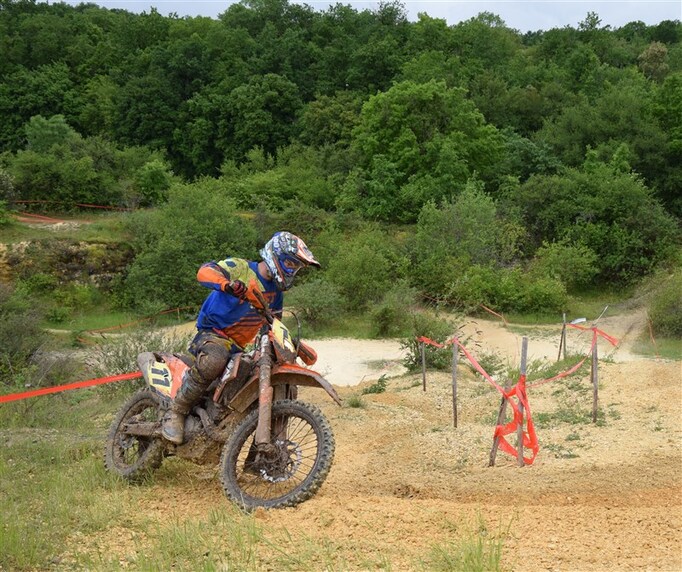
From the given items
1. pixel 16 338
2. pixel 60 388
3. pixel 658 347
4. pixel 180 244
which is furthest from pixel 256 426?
pixel 180 244

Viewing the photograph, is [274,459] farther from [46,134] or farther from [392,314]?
[46,134]

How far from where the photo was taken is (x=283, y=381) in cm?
Answer: 614

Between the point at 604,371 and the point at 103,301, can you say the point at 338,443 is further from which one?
the point at 103,301

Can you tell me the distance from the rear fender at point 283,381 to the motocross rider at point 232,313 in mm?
290

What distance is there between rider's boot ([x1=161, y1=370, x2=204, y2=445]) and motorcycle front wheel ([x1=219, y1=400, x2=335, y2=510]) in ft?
2.02

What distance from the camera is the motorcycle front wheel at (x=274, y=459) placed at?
574cm

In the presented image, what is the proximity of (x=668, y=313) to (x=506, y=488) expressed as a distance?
58.7 feet

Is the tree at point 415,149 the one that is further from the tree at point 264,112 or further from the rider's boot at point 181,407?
the rider's boot at point 181,407

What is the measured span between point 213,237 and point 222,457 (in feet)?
81.7

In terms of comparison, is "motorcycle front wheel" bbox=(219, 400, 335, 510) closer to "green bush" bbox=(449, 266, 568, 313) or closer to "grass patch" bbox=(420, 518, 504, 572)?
"grass patch" bbox=(420, 518, 504, 572)

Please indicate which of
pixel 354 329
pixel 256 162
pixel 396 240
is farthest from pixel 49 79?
pixel 354 329

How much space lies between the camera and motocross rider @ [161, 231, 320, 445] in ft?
20.0

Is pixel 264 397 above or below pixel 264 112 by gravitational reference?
below

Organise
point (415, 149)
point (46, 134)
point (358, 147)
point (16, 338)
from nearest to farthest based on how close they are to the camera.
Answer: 1. point (16, 338)
2. point (415, 149)
3. point (46, 134)
4. point (358, 147)
